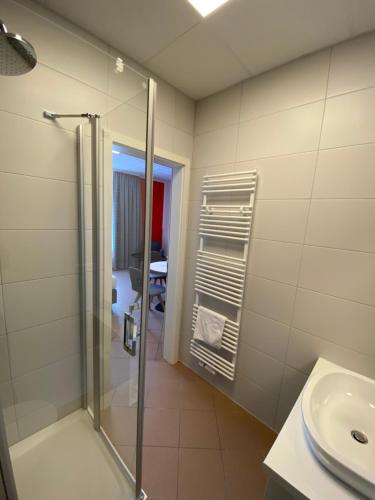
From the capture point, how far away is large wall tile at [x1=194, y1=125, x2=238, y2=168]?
1.72 meters

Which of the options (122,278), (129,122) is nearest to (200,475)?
(122,278)

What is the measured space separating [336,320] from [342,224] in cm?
55

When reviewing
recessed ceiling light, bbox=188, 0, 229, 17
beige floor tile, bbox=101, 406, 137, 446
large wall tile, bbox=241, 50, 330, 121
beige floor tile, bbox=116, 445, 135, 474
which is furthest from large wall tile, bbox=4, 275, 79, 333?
large wall tile, bbox=241, 50, 330, 121

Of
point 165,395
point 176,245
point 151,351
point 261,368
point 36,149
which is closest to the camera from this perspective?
point 36,149

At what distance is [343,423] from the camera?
3.30ft

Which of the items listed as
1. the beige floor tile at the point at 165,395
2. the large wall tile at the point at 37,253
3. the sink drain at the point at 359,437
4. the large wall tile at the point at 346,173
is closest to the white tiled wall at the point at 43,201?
the large wall tile at the point at 37,253

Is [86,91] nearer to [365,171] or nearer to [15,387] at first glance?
[365,171]

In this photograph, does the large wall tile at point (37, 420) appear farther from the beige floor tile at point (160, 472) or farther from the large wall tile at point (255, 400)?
the large wall tile at point (255, 400)

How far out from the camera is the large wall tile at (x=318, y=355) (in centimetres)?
120

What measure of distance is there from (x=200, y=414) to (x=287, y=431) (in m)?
1.06

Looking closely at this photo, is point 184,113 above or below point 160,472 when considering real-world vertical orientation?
above

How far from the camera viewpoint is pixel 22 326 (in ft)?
4.09

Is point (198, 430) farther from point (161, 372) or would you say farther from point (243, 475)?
point (161, 372)

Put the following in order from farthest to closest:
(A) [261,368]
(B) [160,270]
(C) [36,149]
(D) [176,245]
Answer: (B) [160,270] < (D) [176,245] < (A) [261,368] < (C) [36,149]
